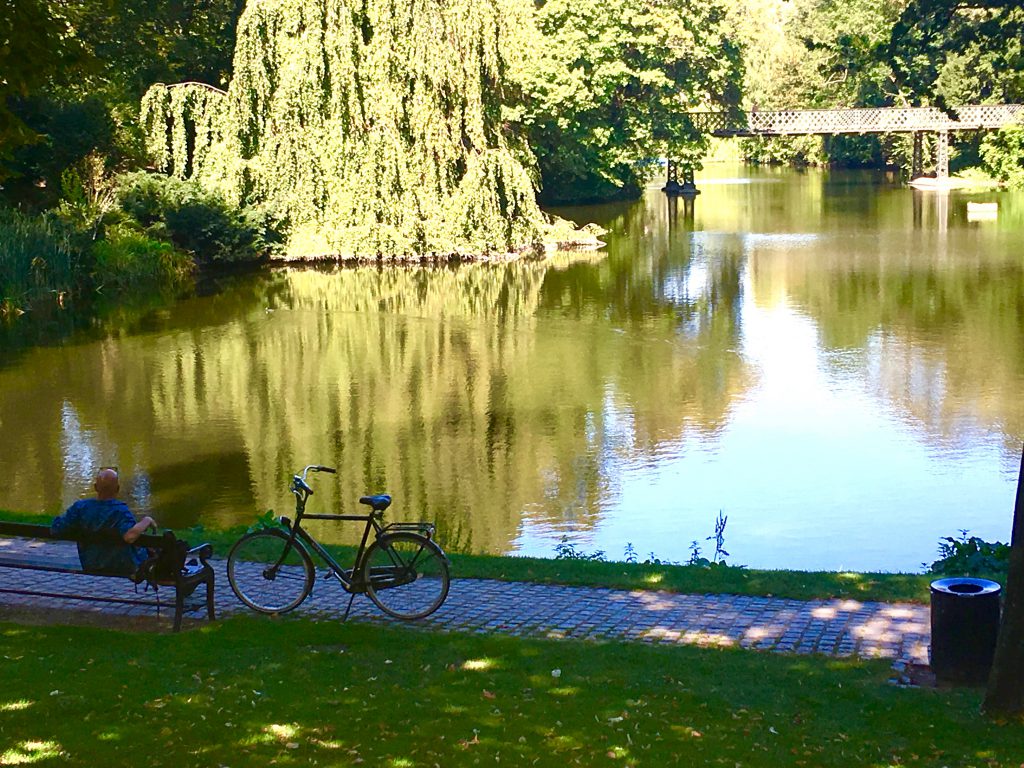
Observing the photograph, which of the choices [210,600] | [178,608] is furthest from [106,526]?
[210,600]

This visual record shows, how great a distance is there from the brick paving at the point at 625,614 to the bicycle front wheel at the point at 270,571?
134 mm

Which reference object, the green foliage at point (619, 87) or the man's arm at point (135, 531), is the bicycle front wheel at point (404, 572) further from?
the green foliage at point (619, 87)

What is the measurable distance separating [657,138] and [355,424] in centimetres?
4639

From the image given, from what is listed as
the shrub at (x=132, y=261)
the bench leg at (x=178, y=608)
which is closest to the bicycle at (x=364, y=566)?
the bench leg at (x=178, y=608)

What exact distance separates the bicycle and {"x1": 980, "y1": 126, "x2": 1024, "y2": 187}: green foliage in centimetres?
6452

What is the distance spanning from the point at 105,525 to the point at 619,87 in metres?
55.5

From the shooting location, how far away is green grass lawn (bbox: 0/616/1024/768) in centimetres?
627

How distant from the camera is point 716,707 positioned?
695cm

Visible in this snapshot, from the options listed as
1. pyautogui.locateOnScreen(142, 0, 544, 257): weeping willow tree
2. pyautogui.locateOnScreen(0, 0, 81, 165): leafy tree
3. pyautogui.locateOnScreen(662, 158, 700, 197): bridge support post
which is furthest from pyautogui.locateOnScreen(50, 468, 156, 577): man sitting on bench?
pyautogui.locateOnScreen(662, 158, 700, 197): bridge support post

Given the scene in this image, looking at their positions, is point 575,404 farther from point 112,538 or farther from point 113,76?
point 113,76

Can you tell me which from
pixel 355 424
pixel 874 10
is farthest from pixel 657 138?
pixel 355 424

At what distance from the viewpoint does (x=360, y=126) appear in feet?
124

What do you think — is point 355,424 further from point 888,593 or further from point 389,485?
point 888,593

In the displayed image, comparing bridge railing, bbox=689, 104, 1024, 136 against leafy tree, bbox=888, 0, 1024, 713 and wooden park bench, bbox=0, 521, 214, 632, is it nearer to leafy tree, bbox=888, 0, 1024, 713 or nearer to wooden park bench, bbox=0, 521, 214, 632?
leafy tree, bbox=888, 0, 1024, 713
